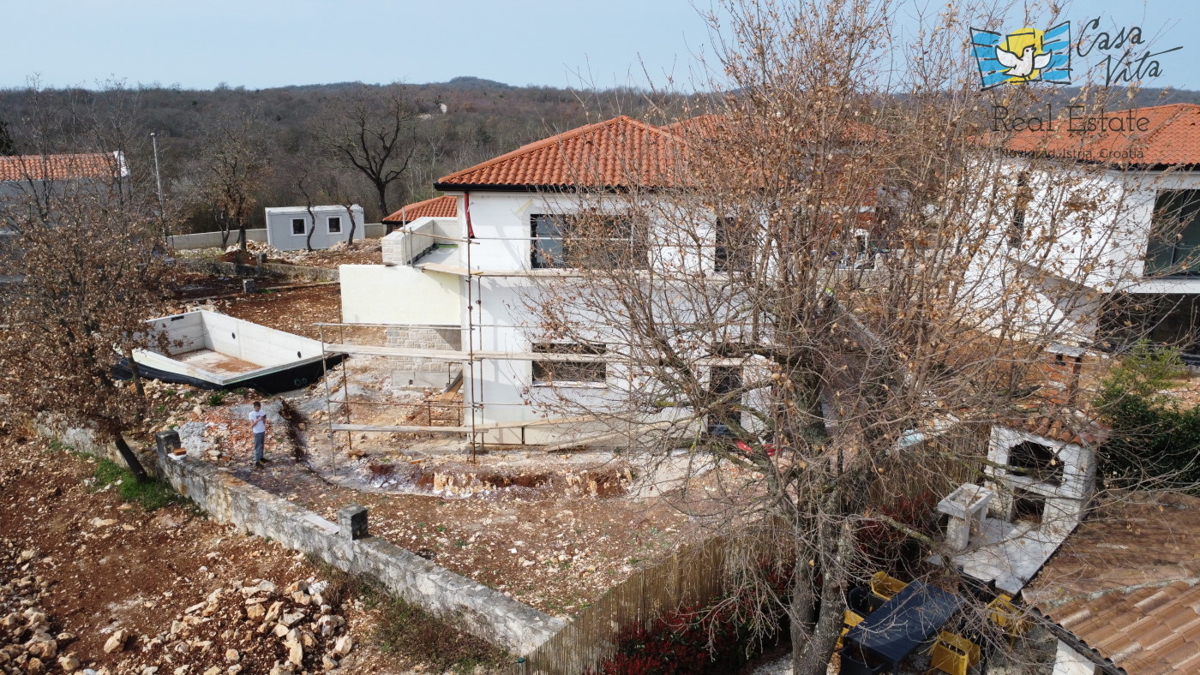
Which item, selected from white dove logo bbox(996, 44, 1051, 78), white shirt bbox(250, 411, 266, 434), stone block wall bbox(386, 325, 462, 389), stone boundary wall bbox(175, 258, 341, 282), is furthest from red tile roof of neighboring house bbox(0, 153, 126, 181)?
white dove logo bbox(996, 44, 1051, 78)

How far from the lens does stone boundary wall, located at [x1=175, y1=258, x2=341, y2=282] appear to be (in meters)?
33.7

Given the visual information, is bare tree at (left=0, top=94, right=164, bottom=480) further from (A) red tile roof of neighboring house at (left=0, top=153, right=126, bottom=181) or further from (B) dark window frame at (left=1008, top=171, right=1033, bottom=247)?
(A) red tile roof of neighboring house at (left=0, top=153, right=126, bottom=181)

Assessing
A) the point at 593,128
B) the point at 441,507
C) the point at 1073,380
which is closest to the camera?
the point at 1073,380

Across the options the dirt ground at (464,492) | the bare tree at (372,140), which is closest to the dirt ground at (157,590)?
the dirt ground at (464,492)

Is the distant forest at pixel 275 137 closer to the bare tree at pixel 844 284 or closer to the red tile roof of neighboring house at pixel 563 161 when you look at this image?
the red tile roof of neighboring house at pixel 563 161

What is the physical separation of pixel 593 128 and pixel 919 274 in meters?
10.2

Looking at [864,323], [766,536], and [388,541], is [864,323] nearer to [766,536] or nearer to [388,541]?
[766,536]

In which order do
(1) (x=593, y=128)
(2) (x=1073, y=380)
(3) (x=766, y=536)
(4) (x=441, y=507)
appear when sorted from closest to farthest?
(2) (x=1073, y=380) → (3) (x=766, y=536) → (4) (x=441, y=507) → (1) (x=593, y=128)

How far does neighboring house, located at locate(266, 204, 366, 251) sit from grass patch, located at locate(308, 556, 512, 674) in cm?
3150

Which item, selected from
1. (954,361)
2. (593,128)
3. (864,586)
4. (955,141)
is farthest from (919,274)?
(593,128)

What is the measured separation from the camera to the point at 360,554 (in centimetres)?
1143

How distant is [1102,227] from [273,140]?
62298 mm

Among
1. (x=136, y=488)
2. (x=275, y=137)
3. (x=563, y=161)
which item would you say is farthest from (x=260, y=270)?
(x=275, y=137)

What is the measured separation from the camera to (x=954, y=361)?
8195 mm
